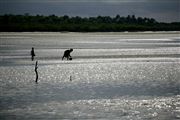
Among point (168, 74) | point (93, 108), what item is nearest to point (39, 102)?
point (93, 108)

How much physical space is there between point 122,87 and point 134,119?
28.7ft

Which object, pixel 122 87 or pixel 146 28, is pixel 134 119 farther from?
pixel 146 28

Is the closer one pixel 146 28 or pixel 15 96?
pixel 15 96

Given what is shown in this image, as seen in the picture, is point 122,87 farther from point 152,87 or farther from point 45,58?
point 45,58

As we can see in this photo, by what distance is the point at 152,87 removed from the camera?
2573 cm

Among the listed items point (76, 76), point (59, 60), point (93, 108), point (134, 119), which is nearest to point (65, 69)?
point (76, 76)

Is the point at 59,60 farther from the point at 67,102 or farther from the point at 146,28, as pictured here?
the point at 146,28

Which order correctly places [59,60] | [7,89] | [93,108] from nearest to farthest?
[93,108], [7,89], [59,60]

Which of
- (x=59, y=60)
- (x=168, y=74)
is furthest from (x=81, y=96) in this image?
(x=59, y=60)

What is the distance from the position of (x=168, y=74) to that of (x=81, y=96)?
1202cm

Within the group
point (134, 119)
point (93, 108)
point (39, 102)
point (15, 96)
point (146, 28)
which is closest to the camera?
point (134, 119)

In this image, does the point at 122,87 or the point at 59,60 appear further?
the point at 59,60

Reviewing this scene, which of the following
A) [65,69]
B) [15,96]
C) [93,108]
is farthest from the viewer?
[65,69]

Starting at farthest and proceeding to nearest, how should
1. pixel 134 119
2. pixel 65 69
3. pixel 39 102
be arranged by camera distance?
pixel 65 69 → pixel 39 102 → pixel 134 119
